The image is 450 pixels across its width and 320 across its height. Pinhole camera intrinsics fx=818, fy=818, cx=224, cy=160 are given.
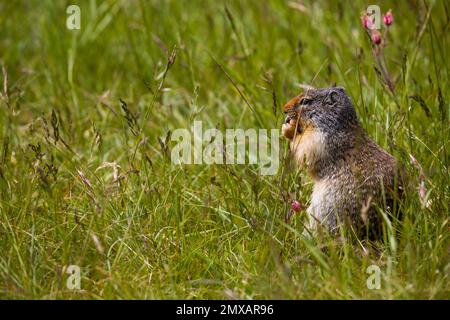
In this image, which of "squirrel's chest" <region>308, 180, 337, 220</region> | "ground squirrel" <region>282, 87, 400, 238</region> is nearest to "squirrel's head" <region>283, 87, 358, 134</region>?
"ground squirrel" <region>282, 87, 400, 238</region>

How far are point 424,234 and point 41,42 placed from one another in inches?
166

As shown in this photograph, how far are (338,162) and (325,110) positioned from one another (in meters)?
0.34

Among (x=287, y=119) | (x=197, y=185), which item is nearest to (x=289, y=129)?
(x=287, y=119)

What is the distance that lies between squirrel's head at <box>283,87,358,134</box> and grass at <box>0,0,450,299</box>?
121 mm

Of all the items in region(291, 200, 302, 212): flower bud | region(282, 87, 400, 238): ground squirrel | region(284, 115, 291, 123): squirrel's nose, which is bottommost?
region(291, 200, 302, 212): flower bud

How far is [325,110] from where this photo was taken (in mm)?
4398

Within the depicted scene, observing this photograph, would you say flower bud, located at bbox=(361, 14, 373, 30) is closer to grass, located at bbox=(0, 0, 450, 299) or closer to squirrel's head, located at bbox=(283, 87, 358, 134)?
grass, located at bbox=(0, 0, 450, 299)

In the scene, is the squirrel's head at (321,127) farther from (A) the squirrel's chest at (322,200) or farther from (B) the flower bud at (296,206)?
(B) the flower bud at (296,206)

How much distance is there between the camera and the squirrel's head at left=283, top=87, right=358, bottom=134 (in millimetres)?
4348

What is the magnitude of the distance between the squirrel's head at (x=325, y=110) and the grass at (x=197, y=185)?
12 centimetres

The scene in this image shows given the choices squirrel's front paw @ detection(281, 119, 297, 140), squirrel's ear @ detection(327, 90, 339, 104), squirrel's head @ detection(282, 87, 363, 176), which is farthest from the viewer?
squirrel's front paw @ detection(281, 119, 297, 140)

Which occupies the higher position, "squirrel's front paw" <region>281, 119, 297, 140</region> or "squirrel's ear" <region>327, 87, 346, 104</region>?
"squirrel's ear" <region>327, 87, 346, 104</region>

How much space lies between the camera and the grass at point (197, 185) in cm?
356

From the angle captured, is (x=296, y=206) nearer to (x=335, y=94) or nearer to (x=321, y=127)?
(x=321, y=127)
